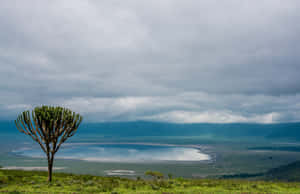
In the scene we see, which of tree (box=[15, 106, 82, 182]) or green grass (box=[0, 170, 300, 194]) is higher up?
tree (box=[15, 106, 82, 182])

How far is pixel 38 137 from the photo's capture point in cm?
2744

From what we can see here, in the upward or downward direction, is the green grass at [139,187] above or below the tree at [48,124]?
below

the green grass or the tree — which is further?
the tree

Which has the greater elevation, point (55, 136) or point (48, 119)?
point (48, 119)

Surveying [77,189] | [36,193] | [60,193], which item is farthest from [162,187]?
[36,193]

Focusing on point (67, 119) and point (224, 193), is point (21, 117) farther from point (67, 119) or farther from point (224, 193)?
point (224, 193)

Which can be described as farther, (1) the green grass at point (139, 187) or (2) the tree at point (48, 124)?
(2) the tree at point (48, 124)

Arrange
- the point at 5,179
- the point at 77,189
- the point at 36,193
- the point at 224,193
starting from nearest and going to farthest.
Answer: the point at 36,193
the point at 224,193
the point at 77,189
the point at 5,179

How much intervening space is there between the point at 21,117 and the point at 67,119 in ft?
15.7

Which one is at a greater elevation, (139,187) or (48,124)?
(48,124)

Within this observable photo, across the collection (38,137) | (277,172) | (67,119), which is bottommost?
(277,172)

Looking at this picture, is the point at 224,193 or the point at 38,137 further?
the point at 38,137

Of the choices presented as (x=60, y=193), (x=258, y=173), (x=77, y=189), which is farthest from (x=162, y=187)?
(x=258, y=173)

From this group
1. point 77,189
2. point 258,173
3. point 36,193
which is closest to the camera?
point 36,193
